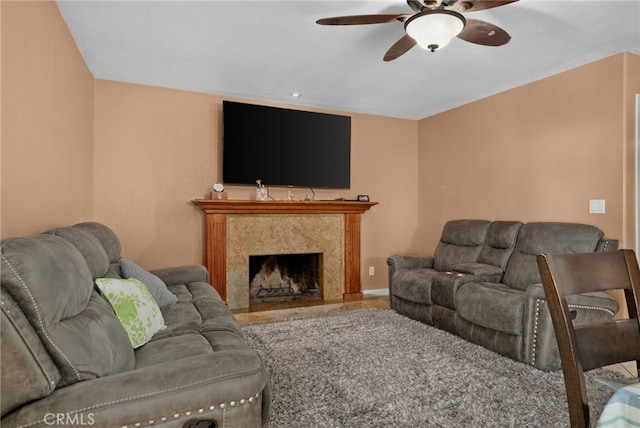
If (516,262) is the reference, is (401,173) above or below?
above

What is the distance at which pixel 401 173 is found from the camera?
17.8ft

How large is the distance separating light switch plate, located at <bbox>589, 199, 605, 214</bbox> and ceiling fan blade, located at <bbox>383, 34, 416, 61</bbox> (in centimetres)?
219

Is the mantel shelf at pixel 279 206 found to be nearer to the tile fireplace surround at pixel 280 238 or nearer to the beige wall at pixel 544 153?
the tile fireplace surround at pixel 280 238

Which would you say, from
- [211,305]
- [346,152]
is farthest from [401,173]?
[211,305]

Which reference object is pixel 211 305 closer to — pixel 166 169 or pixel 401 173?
pixel 166 169

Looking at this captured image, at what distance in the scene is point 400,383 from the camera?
92.8 inches

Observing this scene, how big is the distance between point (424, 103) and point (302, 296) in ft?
9.50

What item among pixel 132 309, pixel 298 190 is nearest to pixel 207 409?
pixel 132 309

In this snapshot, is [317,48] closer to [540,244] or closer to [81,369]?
[540,244]

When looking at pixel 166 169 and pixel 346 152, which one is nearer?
pixel 166 169

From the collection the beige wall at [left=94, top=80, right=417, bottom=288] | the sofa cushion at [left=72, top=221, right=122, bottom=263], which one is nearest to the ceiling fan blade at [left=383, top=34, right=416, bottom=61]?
the beige wall at [left=94, top=80, right=417, bottom=288]

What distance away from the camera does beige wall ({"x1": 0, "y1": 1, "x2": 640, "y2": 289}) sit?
2.15m

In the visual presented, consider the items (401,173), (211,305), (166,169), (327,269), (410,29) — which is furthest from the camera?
(401,173)

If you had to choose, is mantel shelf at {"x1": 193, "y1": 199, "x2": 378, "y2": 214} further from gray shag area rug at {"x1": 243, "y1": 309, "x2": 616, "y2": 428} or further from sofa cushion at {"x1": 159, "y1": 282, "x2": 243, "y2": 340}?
gray shag area rug at {"x1": 243, "y1": 309, "x2": 616, "y2": 428}
